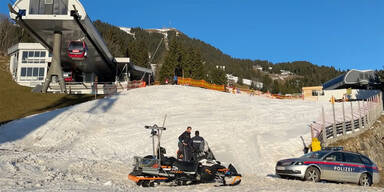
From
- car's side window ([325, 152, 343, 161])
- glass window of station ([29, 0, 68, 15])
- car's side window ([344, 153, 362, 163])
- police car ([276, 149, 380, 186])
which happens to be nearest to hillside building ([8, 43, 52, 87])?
glass window of station ([29, 0, 68, 15])

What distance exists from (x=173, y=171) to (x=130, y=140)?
30.2ft

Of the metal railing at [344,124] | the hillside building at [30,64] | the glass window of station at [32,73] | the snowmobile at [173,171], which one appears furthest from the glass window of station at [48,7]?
the snowmobile at [173,171]

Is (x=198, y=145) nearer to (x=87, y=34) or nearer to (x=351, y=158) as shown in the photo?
(x=351, y=158)

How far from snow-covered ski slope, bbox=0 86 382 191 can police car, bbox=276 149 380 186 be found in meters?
0.66

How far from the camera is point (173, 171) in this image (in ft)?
30.8

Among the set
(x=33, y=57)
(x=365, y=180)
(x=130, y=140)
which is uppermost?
(x=33, y=57)

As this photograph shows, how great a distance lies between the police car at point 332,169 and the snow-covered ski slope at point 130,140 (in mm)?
660

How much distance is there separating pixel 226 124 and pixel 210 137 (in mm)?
3393

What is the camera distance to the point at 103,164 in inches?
475

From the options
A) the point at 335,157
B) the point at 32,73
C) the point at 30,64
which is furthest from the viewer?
the point at 30,64

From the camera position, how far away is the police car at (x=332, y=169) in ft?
37.2

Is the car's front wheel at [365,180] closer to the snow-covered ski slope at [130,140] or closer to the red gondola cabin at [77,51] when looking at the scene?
the snow-covered ski slope at [130,140]

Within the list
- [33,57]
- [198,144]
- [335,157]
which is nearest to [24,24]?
[33,57]

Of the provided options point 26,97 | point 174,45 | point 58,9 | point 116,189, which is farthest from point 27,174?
point 174,45
